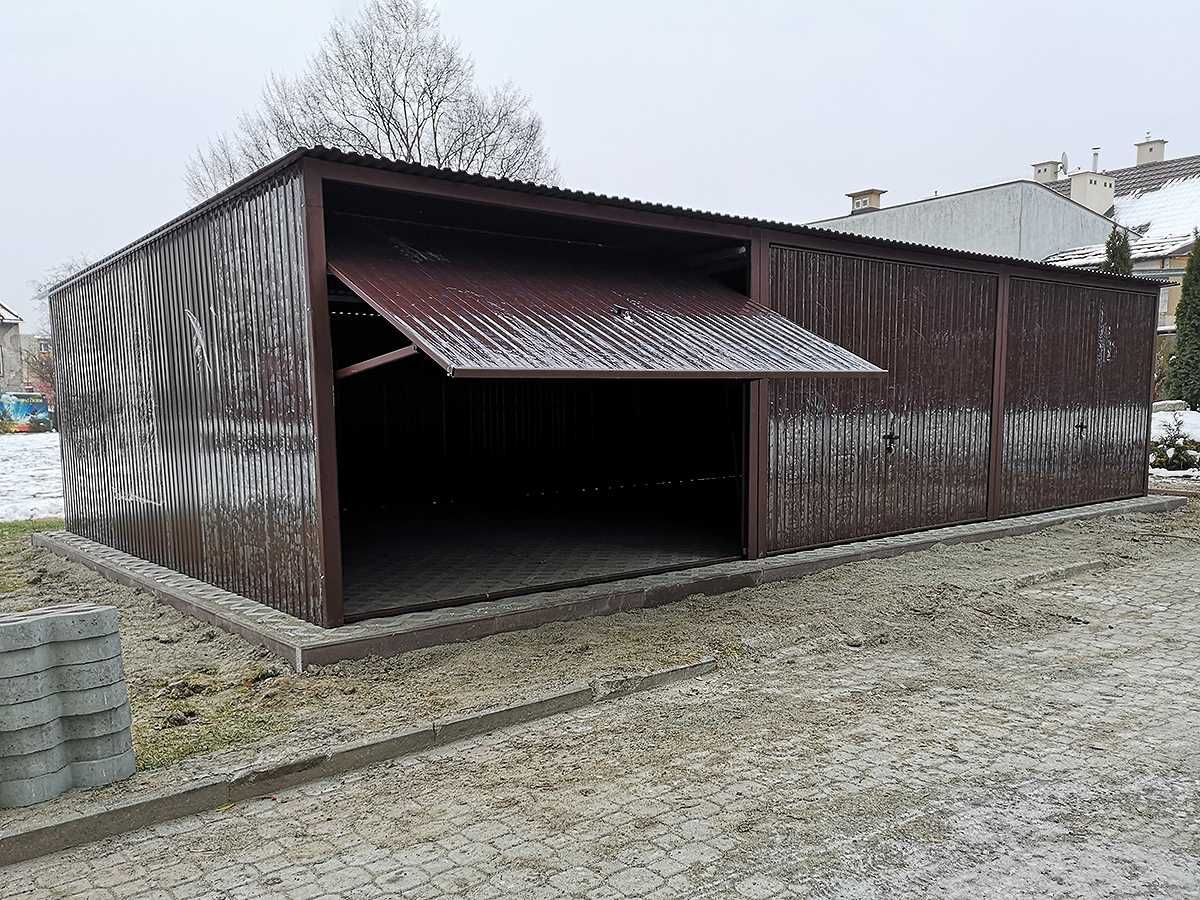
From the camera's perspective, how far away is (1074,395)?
11.6 metres

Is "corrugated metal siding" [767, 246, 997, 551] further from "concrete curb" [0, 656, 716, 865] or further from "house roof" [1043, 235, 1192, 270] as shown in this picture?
"house roof" [1043, 235, 1192, 270]

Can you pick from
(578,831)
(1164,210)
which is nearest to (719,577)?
(578,831)

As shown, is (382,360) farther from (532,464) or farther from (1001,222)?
(1001,222)

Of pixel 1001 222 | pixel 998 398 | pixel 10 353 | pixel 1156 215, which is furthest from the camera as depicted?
pixel 10 353

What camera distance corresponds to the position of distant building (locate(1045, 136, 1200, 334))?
96.1ft

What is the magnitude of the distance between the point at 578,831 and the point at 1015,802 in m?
1.96

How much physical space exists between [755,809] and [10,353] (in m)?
54.7

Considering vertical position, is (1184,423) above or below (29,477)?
above

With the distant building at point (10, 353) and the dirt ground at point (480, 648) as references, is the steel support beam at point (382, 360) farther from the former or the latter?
the distant building at point (10, 353)

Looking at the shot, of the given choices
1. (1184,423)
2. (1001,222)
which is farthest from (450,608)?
(1001,222)

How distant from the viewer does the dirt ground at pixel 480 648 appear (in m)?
4.43

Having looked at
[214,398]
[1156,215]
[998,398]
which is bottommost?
[998,398]

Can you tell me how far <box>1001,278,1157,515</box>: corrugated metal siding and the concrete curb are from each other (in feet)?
25.0

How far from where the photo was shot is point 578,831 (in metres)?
3.55
